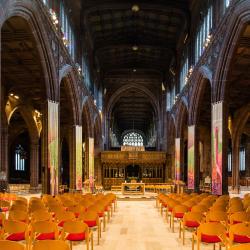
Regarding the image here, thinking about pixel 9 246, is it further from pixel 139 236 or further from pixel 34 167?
pixel 34 167

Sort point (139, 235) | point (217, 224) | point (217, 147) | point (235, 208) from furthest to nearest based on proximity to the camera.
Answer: point (217, 147)
point (139, 235)
point (235, 208)
point (217, 224)

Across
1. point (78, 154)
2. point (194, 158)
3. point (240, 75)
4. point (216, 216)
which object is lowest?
point (216, 216)

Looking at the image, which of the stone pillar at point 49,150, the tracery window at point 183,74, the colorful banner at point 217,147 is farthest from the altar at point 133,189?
the stone pillar at point 49,150

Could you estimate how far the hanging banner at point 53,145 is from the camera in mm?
20688

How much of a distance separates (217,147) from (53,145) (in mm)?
8996

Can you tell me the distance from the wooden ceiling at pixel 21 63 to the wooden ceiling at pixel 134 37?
7278mm

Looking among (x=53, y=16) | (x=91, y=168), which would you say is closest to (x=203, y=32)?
(x=53, y=16)

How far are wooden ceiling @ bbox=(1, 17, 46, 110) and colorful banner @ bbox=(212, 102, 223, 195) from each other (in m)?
9.46

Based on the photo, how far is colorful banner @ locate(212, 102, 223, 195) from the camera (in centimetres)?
2108

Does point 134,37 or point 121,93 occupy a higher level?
point 134,37

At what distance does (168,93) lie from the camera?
46.3 metres

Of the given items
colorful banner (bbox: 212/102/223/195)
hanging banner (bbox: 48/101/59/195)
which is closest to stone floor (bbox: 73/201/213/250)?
hanging banner (bbox: 48/101/59/195)

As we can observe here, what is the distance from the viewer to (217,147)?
21.6 metres

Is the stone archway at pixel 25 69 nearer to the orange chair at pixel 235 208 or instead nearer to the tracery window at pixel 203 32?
the orange chair at pixel 235 208
